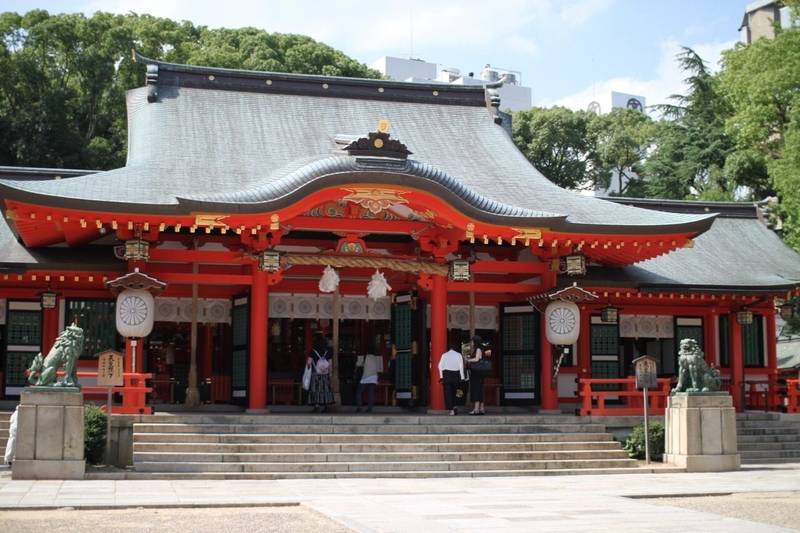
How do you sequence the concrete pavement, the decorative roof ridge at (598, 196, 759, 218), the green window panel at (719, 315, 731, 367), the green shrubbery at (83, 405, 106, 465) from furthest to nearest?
1. the decorative roof ridge at (598, 196, 759, 218)
2. the green window panel at (719, 315, 731, 367)
3. the green shrubbery at (83, 405, 106, 465)
4. the concrete pavement

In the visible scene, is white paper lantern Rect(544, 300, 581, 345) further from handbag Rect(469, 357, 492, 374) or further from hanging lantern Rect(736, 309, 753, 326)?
hanging lantern Rect(736, 309, 753, 326)

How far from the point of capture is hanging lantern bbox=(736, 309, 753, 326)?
77.0 feet

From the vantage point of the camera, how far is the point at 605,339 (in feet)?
77.2

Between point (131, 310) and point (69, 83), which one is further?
point (69, 83)

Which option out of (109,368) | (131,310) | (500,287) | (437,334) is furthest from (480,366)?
(109,368)

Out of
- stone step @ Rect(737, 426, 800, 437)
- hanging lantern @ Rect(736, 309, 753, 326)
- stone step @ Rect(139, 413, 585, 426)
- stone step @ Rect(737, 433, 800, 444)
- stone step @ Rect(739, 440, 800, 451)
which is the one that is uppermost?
hanging lantern @ Rect(736, 309, 753, 326)

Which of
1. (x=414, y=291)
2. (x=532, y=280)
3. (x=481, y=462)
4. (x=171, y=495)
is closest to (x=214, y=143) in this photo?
(x=414, y=291)

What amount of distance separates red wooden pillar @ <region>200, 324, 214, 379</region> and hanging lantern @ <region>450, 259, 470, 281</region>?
5999 millimetres

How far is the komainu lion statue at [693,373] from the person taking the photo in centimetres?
1750

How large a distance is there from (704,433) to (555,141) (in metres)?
34.0

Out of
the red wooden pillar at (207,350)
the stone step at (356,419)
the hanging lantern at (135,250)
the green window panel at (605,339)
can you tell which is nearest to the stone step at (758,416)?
the green window panel at (605,339)

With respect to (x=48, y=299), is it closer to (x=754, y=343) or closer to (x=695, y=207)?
(x=754, y=343)

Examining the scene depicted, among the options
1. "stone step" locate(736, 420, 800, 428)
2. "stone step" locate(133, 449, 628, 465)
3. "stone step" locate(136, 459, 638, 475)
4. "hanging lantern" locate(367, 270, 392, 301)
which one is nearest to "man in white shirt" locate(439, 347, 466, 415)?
"hanging lantern" locate(367, 270, 392, 301)

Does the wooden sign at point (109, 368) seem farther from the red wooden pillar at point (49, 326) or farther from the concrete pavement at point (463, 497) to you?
the red wooden pillar at point (49, 326)
